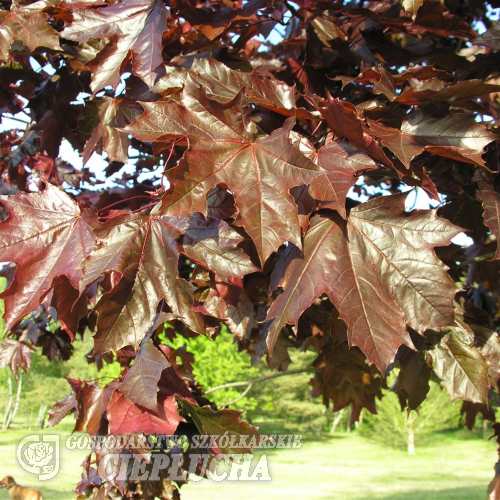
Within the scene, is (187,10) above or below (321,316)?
above

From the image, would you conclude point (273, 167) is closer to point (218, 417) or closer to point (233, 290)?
point (233, 290)

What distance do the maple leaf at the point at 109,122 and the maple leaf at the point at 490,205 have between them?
114 centimetres

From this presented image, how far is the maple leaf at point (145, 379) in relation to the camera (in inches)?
51.4

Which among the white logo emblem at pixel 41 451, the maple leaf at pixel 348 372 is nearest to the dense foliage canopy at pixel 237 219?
the maple leaf at pixel 348 372

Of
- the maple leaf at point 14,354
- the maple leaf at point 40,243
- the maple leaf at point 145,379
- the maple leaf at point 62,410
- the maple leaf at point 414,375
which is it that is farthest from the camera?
the maple leaf at point 14,354

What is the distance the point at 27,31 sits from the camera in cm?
155

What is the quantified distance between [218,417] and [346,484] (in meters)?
17.5

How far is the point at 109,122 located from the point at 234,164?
0.89 m

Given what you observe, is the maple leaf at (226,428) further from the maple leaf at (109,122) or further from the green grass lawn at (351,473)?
the green grass lawn at (351,473)

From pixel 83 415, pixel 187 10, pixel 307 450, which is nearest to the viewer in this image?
pixel 187 10

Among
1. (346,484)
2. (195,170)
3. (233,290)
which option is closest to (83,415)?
(233,290)

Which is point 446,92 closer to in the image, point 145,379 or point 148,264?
point 148,264

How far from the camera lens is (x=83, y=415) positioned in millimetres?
1828

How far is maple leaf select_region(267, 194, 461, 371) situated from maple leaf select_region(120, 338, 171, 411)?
0.37 meters
